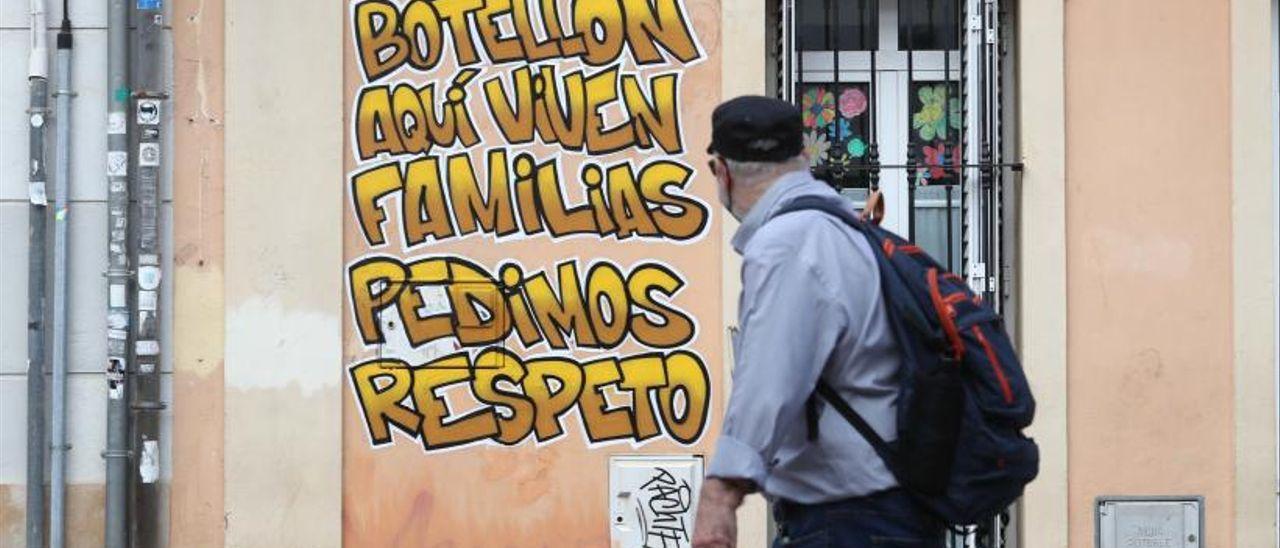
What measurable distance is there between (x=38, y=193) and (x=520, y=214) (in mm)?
2031

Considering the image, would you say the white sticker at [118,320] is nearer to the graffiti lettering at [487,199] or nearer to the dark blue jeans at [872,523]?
the graffiti lettering at [487,199]

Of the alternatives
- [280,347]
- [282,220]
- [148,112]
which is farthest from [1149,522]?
[148,112]

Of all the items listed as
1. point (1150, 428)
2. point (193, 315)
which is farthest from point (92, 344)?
point (1150, 428)

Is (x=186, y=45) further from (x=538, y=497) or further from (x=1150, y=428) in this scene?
(x=1150, y=428)

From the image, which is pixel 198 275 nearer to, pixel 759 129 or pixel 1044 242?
pixel 1044 242

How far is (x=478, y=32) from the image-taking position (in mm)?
8438

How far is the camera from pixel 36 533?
27.2 ft

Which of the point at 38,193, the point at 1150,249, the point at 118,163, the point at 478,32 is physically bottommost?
the point at 1150,249

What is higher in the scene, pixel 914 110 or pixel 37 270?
pixel 914 110

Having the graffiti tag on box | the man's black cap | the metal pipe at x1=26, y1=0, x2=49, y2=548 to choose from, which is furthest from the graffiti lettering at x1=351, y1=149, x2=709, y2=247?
the man's black cap

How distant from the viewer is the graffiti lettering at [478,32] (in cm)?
841

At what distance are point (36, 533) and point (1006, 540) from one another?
413 cm

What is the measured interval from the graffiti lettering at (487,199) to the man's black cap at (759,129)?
386 cm

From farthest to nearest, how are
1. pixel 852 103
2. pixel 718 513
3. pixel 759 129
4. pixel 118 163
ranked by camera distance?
pixel 852 103 < pixel 118 163 < pixel 759 129 < pixel 718 513
